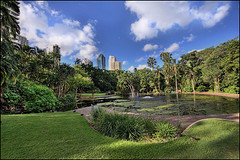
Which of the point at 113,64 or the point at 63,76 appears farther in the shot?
the point at 113,64

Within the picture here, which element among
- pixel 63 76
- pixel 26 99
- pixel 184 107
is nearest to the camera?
pixel 26 99

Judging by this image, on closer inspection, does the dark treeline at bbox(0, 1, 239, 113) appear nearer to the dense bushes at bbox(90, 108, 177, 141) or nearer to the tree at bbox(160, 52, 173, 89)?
the tree at bbox(160, 52, 173, 89)

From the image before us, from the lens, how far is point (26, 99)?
22.7 ft

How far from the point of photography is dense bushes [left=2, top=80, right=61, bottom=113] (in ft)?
20.3

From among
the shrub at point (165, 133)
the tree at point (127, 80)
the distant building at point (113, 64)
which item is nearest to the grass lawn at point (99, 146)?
the shrub at point (165, 133)

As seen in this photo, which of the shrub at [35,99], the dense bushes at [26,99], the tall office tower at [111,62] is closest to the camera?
the dense bushes at [26,99]

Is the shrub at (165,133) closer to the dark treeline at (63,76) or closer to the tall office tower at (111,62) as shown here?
the dark treeline at (63,76)

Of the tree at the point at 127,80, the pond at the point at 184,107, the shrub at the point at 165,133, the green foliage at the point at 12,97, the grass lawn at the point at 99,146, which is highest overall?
the tree at the point at 127,80

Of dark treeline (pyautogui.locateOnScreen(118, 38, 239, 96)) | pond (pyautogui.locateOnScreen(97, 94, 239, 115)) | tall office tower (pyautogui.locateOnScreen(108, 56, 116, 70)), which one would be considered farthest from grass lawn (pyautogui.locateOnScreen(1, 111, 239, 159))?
tall office tower (pyautogui.locateOnScreen(108, 56, 116, 70))

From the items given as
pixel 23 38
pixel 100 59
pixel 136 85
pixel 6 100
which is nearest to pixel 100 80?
pixel 136 85

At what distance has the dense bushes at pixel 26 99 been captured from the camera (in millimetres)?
6184

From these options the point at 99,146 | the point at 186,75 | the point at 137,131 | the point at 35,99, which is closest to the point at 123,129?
the point at 137,131

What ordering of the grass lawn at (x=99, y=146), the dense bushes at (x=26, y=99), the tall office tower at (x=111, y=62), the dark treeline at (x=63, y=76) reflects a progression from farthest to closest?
1. the tall office tower at (x=111, y=62)
2. the dense bushes at (x=26, y=99)
3. the dark treeline at (x=63, y=76)
4. the grass lawn at (x=99, y=146)

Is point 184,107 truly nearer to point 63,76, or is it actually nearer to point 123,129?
point 123,129
